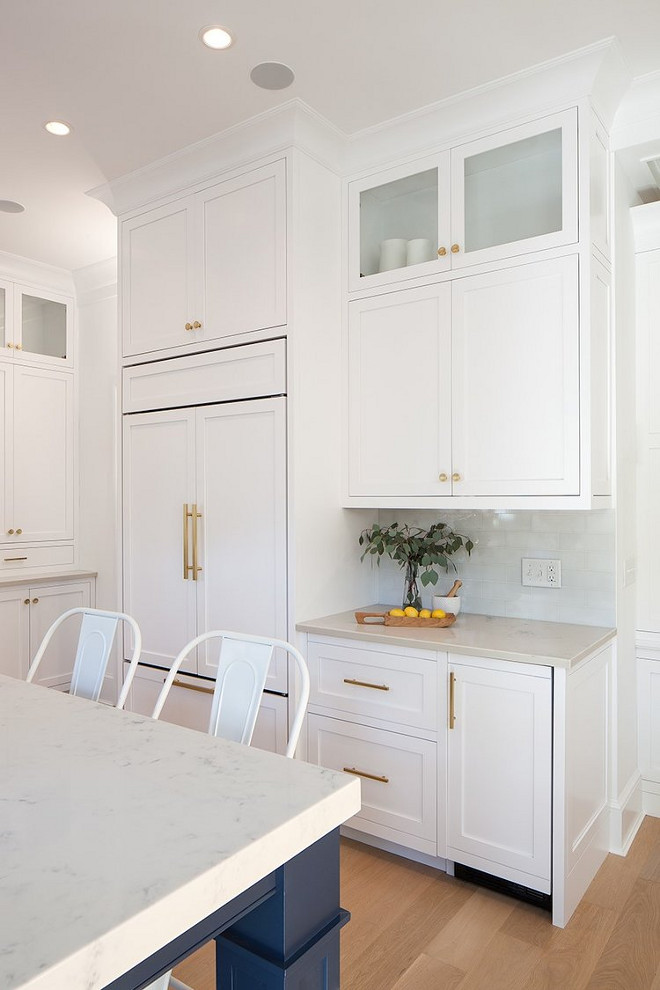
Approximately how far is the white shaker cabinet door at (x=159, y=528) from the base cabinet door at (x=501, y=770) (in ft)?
3.88

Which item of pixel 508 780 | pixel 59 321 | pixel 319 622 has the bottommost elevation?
pixel 508 780

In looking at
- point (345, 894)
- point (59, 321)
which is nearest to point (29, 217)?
point (59, 321)

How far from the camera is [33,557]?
166 inches

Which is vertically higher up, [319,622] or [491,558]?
[491,558]

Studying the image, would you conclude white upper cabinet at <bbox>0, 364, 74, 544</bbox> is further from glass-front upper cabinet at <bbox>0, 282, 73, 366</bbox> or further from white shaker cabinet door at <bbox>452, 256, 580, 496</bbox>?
white shaker cabinet door at <bbox>452, 256, 580, 496</bbox>

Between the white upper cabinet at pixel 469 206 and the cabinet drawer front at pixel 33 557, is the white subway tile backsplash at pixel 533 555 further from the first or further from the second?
the cabinet drawer front at pixel 33 557

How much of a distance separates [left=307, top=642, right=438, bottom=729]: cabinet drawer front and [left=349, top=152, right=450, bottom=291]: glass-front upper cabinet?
4.78 ft

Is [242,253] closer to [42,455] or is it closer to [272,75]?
[272,75]

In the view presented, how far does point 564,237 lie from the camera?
2312 millimetres

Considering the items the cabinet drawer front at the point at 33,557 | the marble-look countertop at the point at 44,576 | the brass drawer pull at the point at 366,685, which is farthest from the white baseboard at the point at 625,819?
the cabinet drawer front at the point at 33,557

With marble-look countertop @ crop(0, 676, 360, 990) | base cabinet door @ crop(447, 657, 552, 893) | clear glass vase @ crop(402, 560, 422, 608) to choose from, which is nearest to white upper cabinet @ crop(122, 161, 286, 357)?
clear glass vase @ crop(402, 560, 422, 608)

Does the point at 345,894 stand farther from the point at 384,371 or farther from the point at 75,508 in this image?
the point at 75,508

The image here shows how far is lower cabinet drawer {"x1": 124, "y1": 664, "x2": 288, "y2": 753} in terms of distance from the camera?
262 centimetres

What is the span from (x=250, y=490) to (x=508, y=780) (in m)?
1.39
